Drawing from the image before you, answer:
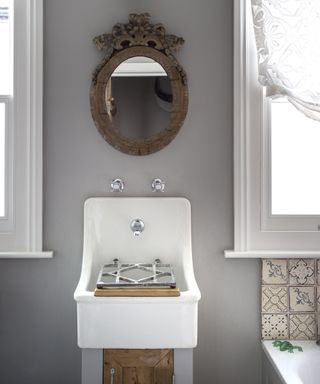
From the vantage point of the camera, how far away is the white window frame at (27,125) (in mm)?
1905

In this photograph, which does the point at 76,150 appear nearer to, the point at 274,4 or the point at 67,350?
the point at 67,350

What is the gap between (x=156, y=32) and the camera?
74.4 inches

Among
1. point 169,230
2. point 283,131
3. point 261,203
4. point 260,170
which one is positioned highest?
point 283,131

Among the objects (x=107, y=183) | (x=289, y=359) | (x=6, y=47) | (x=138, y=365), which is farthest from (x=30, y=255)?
(x=289, y=359)

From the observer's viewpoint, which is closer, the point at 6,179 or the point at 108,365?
the point at 108,365

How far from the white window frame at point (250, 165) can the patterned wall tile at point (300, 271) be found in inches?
2.1

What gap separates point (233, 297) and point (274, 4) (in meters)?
1.32

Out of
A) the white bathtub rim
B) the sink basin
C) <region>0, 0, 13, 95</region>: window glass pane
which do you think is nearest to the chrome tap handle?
the sink basin

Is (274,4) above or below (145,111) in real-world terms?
above

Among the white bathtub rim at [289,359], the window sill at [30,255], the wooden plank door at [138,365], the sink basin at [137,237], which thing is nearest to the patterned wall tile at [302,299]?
the white bathtub rim at [289,359]

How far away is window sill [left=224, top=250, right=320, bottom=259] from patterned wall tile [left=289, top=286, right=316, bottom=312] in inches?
6.2

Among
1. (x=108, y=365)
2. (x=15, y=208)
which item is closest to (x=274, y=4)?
(x=15, y=208)

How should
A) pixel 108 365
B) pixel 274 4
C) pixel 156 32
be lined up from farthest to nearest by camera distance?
1. pixel 156 32
2. pixel 274 4
3. pixel 108 365

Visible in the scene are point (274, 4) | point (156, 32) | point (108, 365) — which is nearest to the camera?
point (108, 365)
